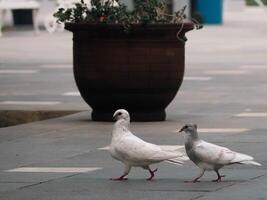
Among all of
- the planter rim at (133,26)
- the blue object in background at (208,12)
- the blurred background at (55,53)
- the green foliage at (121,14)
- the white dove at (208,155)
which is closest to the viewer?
the white dove at (208,155)

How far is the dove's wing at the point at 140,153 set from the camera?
9117 millimetres

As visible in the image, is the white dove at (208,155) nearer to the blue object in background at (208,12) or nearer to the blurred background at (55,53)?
the blurred background at (55,53)

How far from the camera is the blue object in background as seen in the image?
127 ft

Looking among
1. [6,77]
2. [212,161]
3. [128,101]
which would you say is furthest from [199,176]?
[6,77]

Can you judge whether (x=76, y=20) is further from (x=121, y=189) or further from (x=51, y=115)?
(x=121, y=189)

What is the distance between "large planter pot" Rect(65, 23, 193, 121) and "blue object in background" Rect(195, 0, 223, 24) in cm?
2509

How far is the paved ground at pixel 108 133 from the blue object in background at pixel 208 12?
527 inches

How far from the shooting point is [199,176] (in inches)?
368

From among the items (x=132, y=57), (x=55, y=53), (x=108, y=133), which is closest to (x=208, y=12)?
(x=55, y=53)

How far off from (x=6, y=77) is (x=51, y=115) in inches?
225

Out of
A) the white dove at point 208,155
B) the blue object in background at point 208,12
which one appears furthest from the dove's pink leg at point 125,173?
the blue object in background at point 208,12

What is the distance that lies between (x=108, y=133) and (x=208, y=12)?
1041 inches

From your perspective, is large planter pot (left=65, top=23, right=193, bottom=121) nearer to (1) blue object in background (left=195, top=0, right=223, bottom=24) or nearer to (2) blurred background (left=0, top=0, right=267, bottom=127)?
(2) blurred background (left=0, top=0, right=267, bottom=127)

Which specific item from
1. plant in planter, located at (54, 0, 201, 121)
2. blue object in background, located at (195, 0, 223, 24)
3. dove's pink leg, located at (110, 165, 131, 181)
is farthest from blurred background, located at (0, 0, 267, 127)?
dove's pink leg, located at (110, 165, 131, 181)
